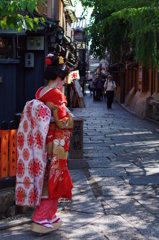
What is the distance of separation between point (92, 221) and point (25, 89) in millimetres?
8759

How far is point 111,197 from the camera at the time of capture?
19.3ft

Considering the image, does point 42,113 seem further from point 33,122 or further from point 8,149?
point 8,149

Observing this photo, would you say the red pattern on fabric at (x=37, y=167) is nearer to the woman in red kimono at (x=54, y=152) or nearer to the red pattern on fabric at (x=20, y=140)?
the woman in red kimono at (x=54, y=152)

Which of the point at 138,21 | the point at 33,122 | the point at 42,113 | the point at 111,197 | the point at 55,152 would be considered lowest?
the point at 111,197

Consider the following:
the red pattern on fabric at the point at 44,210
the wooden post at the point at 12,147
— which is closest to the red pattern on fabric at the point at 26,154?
the red pattern on fabric at the point at 44,210

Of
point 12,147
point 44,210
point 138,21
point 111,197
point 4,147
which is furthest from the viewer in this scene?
point 138,21

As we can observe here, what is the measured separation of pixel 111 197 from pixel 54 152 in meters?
1.83

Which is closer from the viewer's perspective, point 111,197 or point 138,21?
point 111,197

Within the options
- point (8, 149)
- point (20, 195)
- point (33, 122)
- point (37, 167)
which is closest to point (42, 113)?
point (33, 122)

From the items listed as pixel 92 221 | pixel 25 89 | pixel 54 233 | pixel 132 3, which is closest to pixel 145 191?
pixel 92 221

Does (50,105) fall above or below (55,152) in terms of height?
above

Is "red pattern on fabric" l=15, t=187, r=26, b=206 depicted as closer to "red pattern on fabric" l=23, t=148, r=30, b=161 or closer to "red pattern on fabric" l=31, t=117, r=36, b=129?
"red pattern on fabric" l=23, t=148, r=30, b=161

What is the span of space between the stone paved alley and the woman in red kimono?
0.72 feet

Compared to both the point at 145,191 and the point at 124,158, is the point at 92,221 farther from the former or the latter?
the point at 124,158
